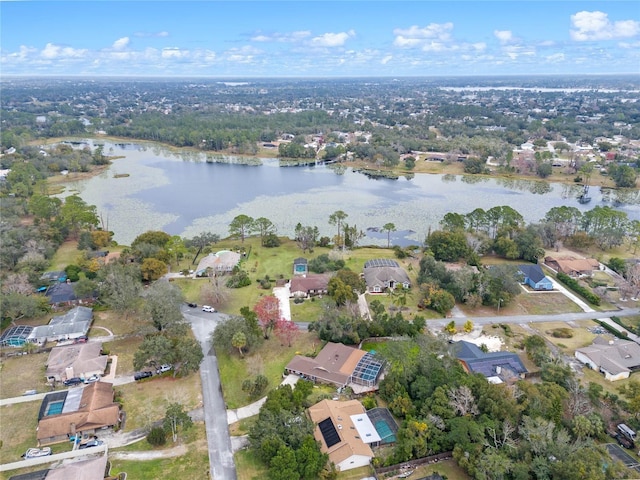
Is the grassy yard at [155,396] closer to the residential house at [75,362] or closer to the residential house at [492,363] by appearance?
the residential house at [75,362]

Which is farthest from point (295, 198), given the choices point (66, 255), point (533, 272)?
point (533, 272)

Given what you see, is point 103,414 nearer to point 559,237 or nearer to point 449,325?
point 449,325

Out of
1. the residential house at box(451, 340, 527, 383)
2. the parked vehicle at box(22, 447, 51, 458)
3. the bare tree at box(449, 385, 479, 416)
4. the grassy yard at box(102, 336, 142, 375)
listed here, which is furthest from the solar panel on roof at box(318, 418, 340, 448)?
the parked vehicle at box(22, 447, 51, 458)

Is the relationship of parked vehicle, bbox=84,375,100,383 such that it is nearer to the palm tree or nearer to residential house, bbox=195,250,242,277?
residential house, bbox=195,250,242,277

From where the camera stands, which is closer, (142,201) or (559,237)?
(559,237)

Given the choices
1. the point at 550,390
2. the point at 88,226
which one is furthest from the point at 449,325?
the point at 88,226

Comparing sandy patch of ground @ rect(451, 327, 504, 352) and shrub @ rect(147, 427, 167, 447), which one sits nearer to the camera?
shrub @ rect(147, 427, 167, 447)
